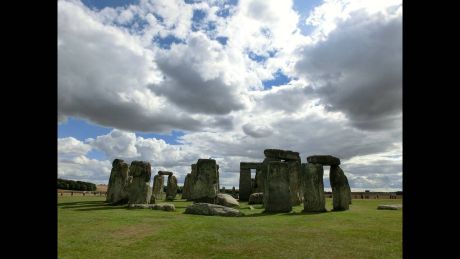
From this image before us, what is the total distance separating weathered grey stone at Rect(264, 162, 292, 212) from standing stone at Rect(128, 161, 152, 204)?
571 cm

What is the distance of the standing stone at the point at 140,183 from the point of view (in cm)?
1780

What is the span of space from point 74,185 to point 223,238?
4026 cm

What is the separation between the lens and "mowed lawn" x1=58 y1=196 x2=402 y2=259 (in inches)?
303

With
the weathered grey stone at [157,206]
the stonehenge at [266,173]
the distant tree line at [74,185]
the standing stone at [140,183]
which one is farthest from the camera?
the distant tree line at [74,185]

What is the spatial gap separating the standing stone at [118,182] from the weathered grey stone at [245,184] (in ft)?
35.6

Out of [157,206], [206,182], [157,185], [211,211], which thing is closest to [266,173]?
[206,182]

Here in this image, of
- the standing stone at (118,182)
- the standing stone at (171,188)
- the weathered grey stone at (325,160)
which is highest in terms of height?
the weathered grey stone at (325,160)

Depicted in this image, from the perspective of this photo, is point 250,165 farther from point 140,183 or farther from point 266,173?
point 140,183

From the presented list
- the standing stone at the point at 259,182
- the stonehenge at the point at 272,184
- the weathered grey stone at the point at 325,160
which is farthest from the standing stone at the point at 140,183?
the standing stone at the point at 259,182

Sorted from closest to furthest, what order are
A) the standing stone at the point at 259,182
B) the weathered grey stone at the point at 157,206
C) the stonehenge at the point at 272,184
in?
the weathered grey stone at the point at 157,206 < the stonehenge at the point at 272,184 < the standing stone at the point at 259,182

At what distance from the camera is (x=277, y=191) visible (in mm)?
16562

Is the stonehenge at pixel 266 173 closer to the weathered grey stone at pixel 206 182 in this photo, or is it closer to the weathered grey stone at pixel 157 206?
the weathered grey stone at pixel 206 182
